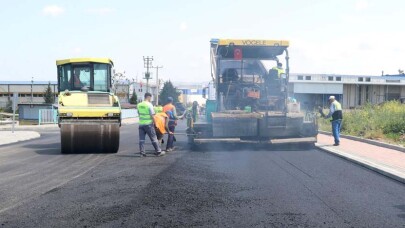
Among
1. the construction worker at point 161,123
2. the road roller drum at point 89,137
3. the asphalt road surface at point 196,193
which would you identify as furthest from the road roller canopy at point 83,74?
the asphalt road surface at point 196,193

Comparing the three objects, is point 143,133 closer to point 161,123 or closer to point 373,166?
point 161,123

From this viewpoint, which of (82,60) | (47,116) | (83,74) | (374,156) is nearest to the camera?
(374,156)

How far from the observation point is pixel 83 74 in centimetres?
1444

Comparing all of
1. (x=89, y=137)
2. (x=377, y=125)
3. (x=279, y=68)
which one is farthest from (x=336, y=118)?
(x=89, y=137)

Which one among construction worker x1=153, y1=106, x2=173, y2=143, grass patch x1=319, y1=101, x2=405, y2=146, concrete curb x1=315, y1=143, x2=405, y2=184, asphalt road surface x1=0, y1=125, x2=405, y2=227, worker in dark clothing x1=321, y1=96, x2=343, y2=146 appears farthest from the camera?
grass patch x1=319, y1=101, x2=405, y2=146

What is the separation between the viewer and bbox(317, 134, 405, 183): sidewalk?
939 cm

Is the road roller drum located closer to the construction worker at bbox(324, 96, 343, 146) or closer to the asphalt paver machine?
the asphalt paver machine

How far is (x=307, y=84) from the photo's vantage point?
55656 mm

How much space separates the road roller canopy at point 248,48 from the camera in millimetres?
13624

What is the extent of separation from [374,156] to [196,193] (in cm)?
622

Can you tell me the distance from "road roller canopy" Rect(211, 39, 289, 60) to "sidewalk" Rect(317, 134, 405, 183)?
3033 millimetres

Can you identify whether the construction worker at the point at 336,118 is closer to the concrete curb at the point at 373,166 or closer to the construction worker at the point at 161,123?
the concrete curb at the point at 373,166

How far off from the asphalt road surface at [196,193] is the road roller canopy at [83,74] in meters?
3.28

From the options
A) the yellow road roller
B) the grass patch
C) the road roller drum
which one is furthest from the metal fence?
the road roller drum
